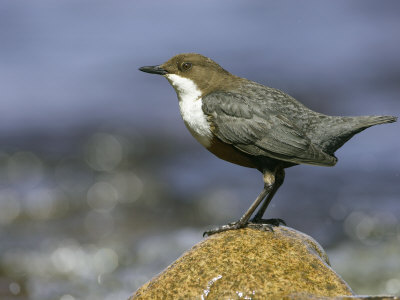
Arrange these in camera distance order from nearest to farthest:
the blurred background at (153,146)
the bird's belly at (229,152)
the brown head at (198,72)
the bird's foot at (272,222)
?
the bird's belly at (229,152) < the bird's foot at (272,222) < the brown head at (198,72) < the blurred background at (153,146)

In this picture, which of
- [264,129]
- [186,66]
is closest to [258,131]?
[264,129]

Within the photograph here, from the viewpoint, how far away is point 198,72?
5227 millimetres

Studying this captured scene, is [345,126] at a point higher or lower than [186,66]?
lower

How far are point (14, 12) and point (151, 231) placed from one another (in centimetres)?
1620

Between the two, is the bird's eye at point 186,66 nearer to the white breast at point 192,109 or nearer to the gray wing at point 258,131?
the white breast at point 192,109

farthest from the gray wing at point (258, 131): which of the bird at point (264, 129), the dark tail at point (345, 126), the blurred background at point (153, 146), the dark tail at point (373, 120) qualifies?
the blurred background at point (153, 146)

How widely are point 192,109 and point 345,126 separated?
1215 millimetres

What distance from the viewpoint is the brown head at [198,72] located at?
5.20m

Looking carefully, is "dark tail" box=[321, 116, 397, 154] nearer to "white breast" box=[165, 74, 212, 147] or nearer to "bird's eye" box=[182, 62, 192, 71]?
"white breast" box=[165, 74, 212, 147]

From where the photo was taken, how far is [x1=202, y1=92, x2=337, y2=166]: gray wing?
4719 mm

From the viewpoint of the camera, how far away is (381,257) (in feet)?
26.5

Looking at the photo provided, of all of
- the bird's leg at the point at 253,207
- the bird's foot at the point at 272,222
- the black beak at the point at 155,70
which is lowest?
the bird's foot at the point at 272,222

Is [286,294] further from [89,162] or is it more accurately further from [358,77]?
[358,77]

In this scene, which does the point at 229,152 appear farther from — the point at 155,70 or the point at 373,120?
the point at 373,120
